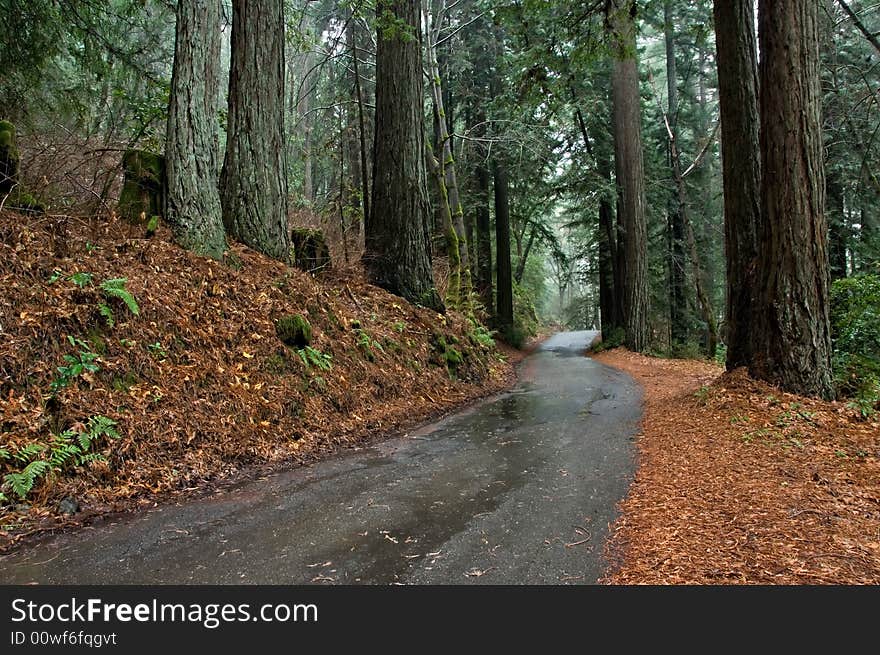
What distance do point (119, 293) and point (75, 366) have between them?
0.95 metres

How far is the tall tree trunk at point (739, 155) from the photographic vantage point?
24.5ft

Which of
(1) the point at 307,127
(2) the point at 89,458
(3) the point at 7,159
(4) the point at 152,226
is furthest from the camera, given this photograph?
(1) the point at 307,127

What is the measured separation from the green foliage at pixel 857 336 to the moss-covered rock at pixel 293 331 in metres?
6.76

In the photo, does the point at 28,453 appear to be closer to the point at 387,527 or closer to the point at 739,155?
the point at 387,527

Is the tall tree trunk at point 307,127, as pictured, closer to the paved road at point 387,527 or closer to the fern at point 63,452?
the paved road at point 387,527

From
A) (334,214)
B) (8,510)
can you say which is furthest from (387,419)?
(334,214)

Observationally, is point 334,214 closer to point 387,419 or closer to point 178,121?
point 178,121

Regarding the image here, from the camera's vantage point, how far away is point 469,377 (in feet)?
33.3

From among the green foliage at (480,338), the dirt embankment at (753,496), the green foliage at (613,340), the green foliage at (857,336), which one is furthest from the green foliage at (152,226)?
the green foliage at (613,340)

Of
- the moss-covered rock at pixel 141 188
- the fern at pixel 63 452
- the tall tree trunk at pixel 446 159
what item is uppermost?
the tall tree trunk at pixel 446 159

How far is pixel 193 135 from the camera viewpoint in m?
6.82

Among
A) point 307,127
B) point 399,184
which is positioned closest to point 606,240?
point 399,184

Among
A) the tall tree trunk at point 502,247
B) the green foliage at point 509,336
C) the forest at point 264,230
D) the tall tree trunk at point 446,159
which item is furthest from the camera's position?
the green foliage at point 509,336

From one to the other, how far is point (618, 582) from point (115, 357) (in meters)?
4.47
